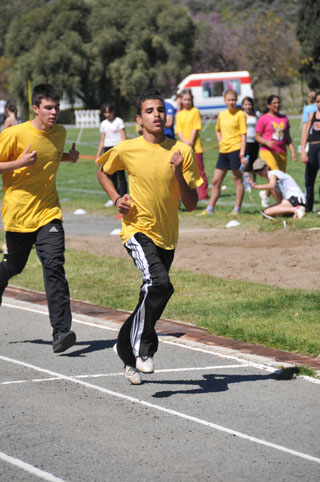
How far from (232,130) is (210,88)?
37.8 metres

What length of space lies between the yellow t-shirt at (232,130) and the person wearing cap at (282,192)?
3.38ft

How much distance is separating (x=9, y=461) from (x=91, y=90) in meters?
69.6

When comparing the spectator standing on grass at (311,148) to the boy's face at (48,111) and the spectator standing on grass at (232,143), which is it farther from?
the boy's face at (48,111)

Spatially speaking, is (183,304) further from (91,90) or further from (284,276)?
(91,90)

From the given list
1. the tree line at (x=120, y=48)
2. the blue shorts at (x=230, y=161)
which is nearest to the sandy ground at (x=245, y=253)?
the blue shorts at (x=230, y=161)

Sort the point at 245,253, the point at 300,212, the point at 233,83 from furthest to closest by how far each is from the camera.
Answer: the point at 233,83 → the point at 300,212 → the point at 245,253

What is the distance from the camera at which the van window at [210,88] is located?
53344mm

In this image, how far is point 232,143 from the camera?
16.2 meters

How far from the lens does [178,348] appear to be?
318 inches

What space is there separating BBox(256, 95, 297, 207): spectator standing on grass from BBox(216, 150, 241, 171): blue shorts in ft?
1.42

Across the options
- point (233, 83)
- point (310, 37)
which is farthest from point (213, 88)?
point (310, 37)

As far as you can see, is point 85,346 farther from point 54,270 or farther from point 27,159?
point 27,159

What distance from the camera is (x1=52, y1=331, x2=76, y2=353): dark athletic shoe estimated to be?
782 cm

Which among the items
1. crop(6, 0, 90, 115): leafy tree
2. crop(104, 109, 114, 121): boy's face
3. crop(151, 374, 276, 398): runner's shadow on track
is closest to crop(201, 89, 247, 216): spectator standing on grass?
crop(104, 109, 114, 121): boy's face
